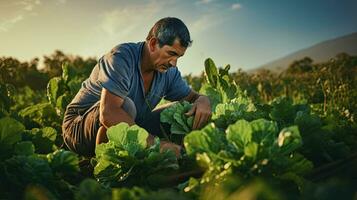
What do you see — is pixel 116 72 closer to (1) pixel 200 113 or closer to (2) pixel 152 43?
(2) pixel 152 43

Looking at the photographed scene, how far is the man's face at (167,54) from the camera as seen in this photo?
316 centimetres

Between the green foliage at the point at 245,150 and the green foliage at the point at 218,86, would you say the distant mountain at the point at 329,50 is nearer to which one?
the green foliage at the point at 218,86

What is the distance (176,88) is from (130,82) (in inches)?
23.7

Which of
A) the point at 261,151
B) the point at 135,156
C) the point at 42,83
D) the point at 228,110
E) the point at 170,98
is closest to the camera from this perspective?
the point at 261,151

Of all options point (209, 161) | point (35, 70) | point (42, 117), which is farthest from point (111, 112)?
point (35, 70)

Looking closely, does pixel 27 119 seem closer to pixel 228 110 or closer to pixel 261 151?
pixel 228 110

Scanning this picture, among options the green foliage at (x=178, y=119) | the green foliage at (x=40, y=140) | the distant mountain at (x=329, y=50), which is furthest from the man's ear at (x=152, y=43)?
the distant mountain at (x=329, y=50)

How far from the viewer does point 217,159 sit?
6.04ft

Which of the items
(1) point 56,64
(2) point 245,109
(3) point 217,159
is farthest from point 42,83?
(3) point 217,159

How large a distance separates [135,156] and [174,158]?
0.62 ft

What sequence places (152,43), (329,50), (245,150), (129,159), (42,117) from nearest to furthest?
(245,150) → (129,159) → (152,43) → (42,117) → (329,50)

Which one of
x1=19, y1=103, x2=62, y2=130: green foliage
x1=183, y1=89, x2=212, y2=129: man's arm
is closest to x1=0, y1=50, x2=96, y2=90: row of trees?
x1=19, y1=103, x2=62, y2=130: green foliage

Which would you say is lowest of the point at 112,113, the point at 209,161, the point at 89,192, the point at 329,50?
the point at 329,50

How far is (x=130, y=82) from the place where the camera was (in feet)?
10.6
